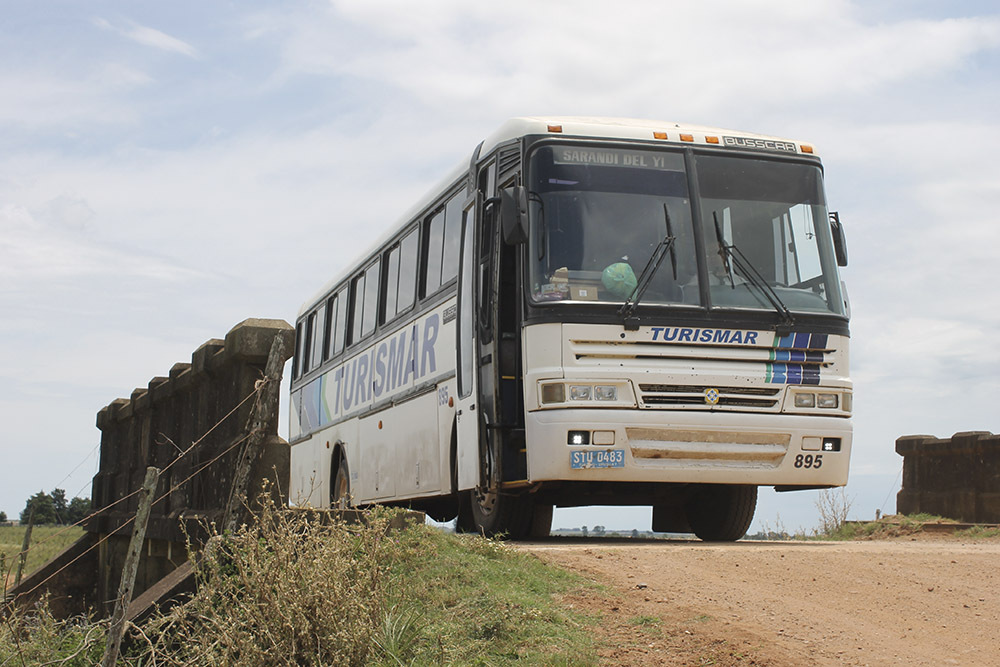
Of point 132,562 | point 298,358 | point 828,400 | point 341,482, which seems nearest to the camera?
point 132,562

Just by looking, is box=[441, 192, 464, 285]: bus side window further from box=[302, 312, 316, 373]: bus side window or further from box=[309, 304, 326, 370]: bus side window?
box=[302, 312, 316, 373]: bus side window

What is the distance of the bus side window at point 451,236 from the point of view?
1211 cm

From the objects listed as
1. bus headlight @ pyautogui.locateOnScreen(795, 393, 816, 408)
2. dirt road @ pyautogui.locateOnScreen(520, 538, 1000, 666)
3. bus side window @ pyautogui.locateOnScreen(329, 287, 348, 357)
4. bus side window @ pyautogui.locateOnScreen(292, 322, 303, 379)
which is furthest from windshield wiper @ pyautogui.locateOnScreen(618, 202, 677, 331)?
bus side window @ pyautogui.locateOnScreen(292, 322, 303, 379)

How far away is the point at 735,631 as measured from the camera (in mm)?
6266

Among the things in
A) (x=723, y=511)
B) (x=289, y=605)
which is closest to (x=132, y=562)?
(x=289, y=605)

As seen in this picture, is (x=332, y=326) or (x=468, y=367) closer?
(x=468, y=367)

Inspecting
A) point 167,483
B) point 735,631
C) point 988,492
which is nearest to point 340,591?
point 735,631

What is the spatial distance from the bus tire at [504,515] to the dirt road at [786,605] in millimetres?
2208

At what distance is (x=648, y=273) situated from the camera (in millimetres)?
10219

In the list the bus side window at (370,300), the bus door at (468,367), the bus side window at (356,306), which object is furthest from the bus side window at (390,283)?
the bus door at (468,367)

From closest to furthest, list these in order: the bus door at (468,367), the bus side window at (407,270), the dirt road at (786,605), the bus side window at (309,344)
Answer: the dirt road at (786,605)
the bus door at (468,367)
the bus side window at (407,270)
the bus side window at (309,344)

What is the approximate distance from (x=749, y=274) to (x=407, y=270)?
4.77 meters

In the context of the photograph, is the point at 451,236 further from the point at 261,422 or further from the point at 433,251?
the point at 261,422

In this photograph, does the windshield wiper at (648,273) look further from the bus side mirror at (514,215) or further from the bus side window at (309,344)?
the bus side window at (309,344)
